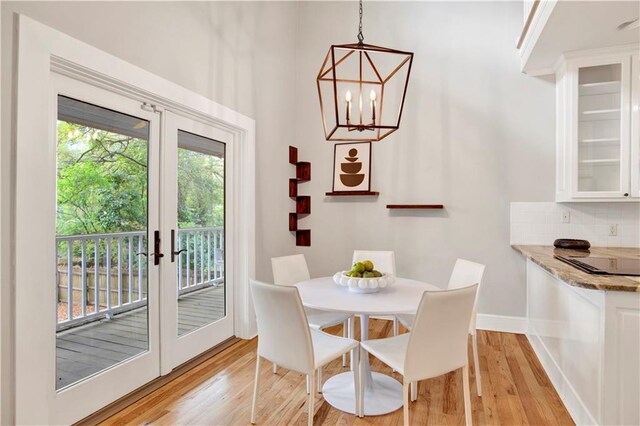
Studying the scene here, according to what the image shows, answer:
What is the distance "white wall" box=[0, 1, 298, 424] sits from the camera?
1597 mm

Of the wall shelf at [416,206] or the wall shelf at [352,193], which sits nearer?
the wall shelf at [416,206]

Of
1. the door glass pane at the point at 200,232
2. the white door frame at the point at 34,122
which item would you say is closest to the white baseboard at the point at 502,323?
the door glass pane at the point at 200,232

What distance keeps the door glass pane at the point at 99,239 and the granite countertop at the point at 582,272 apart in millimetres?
2603

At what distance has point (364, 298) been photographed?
7.04ft

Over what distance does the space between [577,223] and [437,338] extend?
248 centimetres

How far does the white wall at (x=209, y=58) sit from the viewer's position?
5.24ft

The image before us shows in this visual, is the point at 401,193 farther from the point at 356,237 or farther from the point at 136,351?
the point at 136,351

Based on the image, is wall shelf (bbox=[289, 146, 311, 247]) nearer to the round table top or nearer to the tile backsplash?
the round table top

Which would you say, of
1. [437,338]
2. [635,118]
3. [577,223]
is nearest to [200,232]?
[437,338]

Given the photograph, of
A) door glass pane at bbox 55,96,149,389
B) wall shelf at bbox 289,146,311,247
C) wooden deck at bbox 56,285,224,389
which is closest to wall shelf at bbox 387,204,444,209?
wall shelf at bbox 289,146,311,247

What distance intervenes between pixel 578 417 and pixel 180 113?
321 centimetres

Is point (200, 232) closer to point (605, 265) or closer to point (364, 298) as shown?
point (364, 298)

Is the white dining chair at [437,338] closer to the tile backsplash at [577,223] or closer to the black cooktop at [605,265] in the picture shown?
the black cooktop at [605,265]

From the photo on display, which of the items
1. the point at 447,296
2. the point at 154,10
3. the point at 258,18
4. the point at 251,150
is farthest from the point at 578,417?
the point at 258,18
